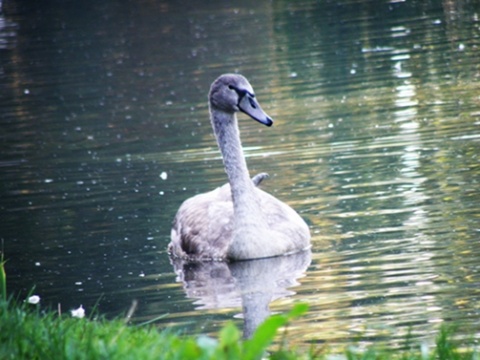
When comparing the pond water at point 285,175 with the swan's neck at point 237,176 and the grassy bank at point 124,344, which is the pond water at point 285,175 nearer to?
the swan's neck at point 237,176

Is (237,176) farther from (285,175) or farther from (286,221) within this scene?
(285,175)

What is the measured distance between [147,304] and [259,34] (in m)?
26.7

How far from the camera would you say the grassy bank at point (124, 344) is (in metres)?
4.72

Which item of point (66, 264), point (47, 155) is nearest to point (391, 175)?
point (66, 264)

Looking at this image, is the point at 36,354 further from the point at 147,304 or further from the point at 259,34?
the point at 259,34

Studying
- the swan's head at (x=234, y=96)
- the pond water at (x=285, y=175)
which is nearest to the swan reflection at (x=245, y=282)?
the pond water at (x=285, y=175)

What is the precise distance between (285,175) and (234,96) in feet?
8.68

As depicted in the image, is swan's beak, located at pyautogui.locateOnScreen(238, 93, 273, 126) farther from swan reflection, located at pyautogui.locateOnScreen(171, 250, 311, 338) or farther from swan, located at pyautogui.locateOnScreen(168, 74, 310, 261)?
swan reflection, located at pyautogui.locateOnScreen(171, 250, 311, 338)

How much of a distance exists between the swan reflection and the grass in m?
2.43

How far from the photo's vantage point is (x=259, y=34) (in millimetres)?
36031

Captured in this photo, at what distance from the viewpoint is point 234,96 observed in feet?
41.2

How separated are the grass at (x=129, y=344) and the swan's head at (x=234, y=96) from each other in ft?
19.7

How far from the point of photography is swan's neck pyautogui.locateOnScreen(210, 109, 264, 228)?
11953mm

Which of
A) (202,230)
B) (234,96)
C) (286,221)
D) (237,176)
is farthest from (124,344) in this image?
(234,96)
